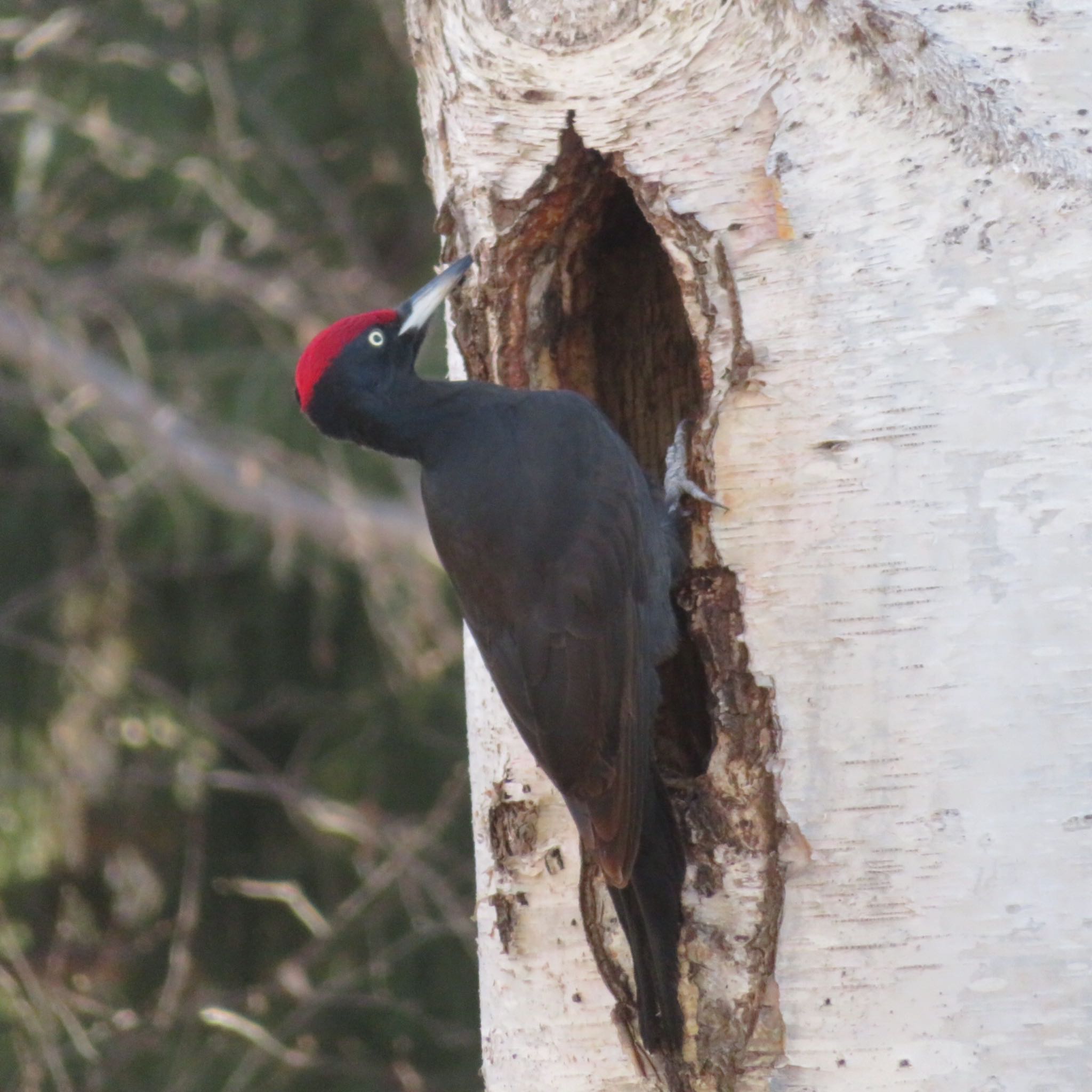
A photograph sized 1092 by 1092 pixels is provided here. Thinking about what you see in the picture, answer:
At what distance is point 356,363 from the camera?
3.22 m

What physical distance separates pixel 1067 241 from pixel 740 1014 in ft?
4.03

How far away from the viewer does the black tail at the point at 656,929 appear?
2.49 meters

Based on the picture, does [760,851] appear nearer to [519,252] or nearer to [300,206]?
[519,252]

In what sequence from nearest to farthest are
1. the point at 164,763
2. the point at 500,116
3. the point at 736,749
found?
the point at 736,749 < the point at 500,116 < the point at 164,763

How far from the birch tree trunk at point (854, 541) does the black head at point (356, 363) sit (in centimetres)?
51

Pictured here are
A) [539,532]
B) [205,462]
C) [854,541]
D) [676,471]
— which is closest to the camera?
[854,541]

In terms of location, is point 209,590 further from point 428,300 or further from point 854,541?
point 854,541

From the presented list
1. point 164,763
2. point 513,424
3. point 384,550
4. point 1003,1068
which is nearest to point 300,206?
point 384,550

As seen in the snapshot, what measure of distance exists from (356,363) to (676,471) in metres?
0.69

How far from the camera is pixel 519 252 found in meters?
2.98

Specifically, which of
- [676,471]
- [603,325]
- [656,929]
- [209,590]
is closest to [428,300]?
[603,325]

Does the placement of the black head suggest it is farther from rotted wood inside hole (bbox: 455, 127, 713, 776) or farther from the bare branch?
the bare branch

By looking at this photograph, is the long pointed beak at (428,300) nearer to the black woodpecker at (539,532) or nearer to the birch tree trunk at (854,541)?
the black woodpecker at (539,532)

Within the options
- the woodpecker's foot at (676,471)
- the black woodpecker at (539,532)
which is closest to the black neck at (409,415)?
the black woodpecker at (539,532)
